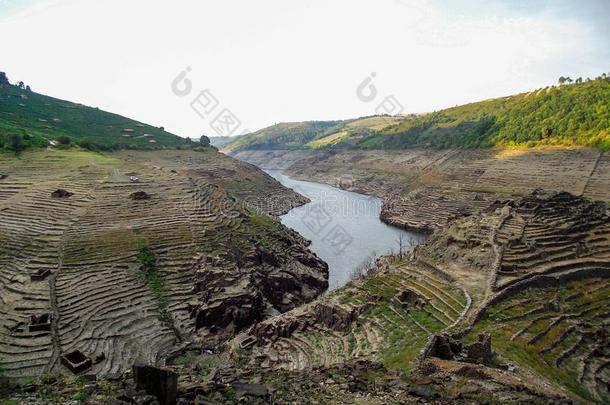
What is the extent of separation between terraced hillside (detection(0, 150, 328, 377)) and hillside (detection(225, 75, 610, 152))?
48.7 metres

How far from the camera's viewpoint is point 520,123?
8344cm

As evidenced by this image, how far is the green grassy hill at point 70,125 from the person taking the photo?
3044 inches

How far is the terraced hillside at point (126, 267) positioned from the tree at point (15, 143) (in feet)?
15.7

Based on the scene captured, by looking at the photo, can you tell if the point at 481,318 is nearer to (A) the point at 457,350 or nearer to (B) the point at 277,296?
(A) the point at 457,350

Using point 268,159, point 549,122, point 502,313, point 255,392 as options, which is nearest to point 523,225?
point 502,313

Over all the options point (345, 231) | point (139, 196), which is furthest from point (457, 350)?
point (345, 231)

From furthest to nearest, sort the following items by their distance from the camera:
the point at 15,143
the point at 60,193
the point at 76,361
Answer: the point at 15,143 < the point at 60,193 < the point at 76,361

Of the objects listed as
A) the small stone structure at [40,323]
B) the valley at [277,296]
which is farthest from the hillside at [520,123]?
the small stone structure at [40,323]

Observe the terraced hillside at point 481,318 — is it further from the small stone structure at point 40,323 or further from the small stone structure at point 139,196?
the small stone structure at point 139,196

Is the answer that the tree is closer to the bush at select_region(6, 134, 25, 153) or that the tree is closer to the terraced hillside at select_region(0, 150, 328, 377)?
the bush at select_region(6, 134, 25, 153)

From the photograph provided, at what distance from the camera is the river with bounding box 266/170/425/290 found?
164 ft

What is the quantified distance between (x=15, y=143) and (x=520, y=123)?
78749mm

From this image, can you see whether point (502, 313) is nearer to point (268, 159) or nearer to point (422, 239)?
point (422, 239)

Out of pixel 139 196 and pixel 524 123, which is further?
pixel 524 123
